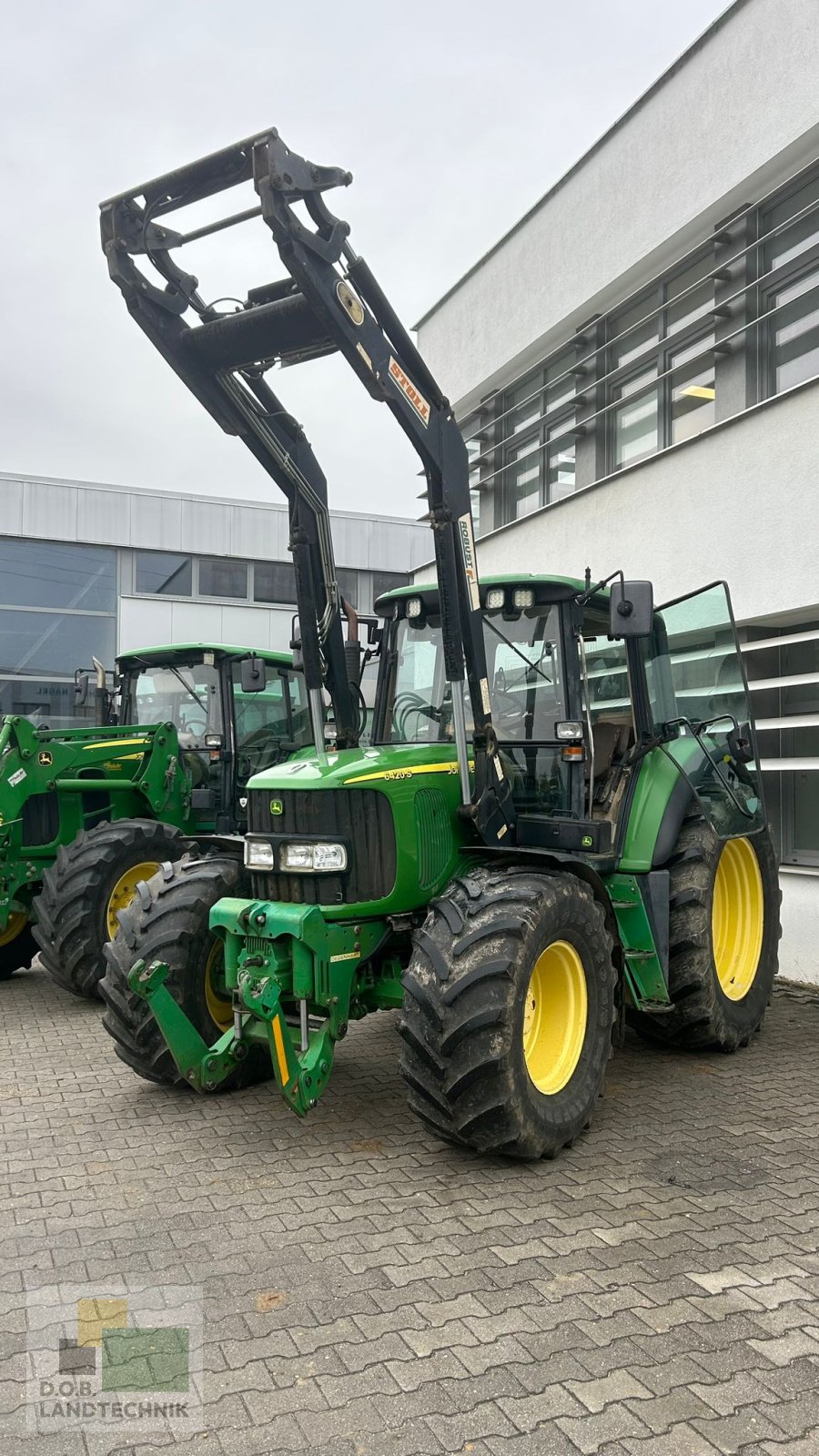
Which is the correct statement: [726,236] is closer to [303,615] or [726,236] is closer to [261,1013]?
[303,615]

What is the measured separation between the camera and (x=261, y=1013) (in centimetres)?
445

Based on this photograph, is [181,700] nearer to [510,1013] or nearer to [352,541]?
[510,1013]

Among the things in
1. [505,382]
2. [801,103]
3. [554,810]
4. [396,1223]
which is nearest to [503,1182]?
[396,1223]

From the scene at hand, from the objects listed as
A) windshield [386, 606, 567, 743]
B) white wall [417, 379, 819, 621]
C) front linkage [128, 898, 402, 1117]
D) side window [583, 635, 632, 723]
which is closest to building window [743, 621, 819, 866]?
white wall [417, 379, 819, 621]

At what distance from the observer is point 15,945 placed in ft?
27.7

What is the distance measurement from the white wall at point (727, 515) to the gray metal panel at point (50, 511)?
10.4 metres

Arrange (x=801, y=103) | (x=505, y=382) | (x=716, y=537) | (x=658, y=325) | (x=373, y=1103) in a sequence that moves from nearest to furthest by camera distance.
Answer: (x=373, y=1103) → (x=801, y=103) → (x=716, y=537) → (x=658, y=325) → (x=505, y=382)

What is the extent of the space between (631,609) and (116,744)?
16.4 ft

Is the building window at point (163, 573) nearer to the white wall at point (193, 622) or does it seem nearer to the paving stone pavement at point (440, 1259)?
the white wall at point (193, 622)

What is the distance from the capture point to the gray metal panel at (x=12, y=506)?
695 inches

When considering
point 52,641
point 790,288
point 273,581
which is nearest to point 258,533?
point 273,581

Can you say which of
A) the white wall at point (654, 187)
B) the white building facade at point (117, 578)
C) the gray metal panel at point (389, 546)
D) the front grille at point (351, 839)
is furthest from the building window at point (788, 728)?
the gray metal panel at point (389, 546)

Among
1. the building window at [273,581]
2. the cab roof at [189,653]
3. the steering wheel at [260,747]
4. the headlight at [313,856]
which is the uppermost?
the building window at [273,581]

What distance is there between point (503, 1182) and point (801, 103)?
743 cm
